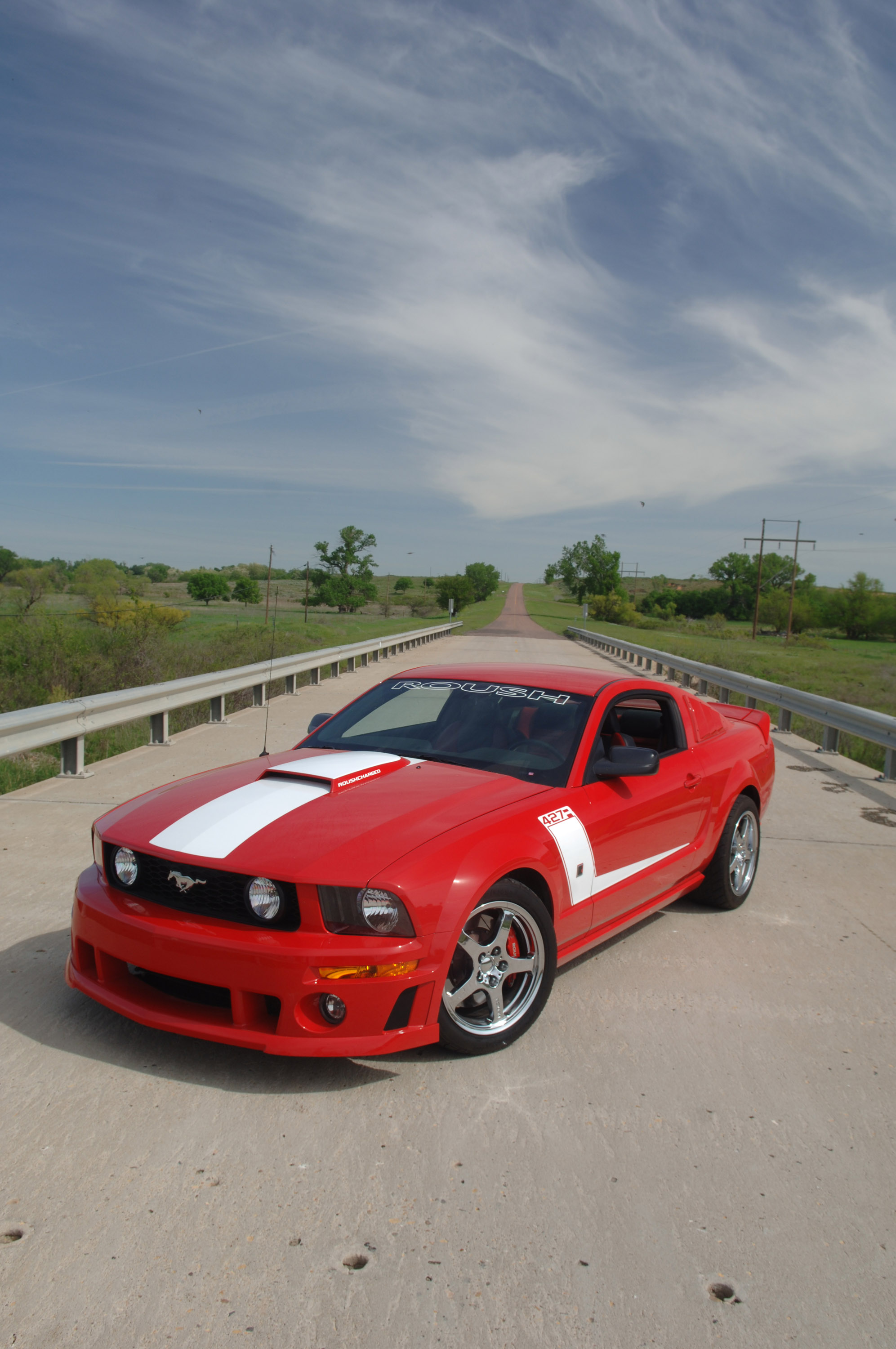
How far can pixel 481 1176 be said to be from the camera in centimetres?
286

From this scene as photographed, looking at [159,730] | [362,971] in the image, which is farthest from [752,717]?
[159,730]

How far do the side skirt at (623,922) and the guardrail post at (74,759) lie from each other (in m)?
5.95

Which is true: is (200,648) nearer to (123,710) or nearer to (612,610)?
(123,710)

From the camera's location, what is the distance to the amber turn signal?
3.13 metres

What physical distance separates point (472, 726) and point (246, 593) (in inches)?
3428

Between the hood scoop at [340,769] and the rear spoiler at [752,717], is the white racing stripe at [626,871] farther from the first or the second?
the rear spoiler at [752,717]

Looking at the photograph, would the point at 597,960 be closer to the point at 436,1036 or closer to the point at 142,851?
the point at 436,1036

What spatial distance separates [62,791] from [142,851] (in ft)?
17.3

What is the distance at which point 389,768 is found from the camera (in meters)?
4.29

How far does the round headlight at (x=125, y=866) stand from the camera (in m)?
3.55

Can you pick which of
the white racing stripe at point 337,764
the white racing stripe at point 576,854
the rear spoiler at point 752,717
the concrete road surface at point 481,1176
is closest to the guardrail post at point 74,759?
the concrete road surface at point 481,1176

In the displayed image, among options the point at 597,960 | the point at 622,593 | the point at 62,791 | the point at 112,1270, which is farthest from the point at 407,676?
the point at 622,593

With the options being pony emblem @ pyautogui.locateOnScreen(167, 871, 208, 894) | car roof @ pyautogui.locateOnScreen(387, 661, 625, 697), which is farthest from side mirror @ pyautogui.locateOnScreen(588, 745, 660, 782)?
pony emblem @ pyautogui.locateOnScreen(167, 871, 208, 894)

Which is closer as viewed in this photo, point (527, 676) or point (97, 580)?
point (527, 676)
